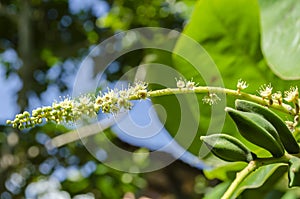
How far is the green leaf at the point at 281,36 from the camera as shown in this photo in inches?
32.5

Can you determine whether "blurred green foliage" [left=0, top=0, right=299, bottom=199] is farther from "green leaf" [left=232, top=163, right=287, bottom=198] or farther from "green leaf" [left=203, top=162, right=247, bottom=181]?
"green leaf" [left=232, top=163, right=287, bottom=198]

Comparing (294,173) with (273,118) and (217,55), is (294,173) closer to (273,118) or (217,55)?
(273,118)

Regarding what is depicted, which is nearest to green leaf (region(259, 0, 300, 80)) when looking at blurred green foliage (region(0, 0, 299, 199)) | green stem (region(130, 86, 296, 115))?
blurred green foliage (region(0, 0, 299, 199))

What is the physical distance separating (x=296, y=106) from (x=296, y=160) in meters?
0.07

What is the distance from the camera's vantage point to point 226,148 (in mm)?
595

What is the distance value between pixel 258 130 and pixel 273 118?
0.09 feet

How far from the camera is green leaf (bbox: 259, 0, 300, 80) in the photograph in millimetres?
825

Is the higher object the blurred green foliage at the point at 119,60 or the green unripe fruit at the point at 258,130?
the blurred green foliage at the point at 119,60

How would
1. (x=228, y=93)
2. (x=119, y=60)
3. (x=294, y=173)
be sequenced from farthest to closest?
(x=119, y=60)
(x=228, y=93)
(x=294, y=173)

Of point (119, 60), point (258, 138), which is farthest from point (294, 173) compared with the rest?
point (119, 60)

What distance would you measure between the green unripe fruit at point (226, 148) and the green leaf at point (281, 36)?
0.22m

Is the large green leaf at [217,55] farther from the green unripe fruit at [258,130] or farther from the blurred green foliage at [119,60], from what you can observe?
the green unripe fruit at [258,130]

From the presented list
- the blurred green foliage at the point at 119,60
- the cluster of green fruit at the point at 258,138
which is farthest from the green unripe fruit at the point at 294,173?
the blurred green foliage at the point at 119,60

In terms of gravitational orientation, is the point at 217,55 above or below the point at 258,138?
above
